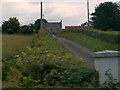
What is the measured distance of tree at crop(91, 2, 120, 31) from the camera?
58.7 metres

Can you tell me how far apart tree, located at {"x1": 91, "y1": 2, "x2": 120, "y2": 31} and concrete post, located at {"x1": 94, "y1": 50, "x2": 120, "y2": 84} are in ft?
166

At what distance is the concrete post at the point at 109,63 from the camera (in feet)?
23.4

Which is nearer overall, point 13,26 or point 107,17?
point 107,17

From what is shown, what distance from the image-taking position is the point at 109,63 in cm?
717

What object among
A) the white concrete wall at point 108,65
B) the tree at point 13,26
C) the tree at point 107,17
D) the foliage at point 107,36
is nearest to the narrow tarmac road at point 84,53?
the foliage at point 107,36

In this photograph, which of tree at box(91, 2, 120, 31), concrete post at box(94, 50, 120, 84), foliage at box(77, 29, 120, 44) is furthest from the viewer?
tree at box(91, 2, 120, 31)

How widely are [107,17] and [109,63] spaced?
54.0m

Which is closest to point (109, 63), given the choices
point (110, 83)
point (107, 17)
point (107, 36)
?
point (110, 83)

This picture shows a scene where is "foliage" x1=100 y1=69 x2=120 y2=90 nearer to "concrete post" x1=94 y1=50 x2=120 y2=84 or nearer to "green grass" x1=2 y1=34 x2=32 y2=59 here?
"concrete post" x1=94 y1=50 x2=120 y2=84

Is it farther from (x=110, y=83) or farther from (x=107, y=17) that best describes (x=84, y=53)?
(x=107, y=17)

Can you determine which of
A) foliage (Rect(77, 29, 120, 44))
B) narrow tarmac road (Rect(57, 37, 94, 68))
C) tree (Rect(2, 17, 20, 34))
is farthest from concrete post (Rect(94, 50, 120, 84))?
tree (Rect(2, 17, 20, 34))

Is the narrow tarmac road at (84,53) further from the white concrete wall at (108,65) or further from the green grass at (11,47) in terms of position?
the white concrete wall at (108,65)

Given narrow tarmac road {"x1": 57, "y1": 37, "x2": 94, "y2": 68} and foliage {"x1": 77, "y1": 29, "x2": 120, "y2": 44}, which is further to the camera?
foliage {"x1": 77, "y1": 29, "x2": 120, "y2": 44}

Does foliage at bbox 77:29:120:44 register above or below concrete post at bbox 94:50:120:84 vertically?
above
